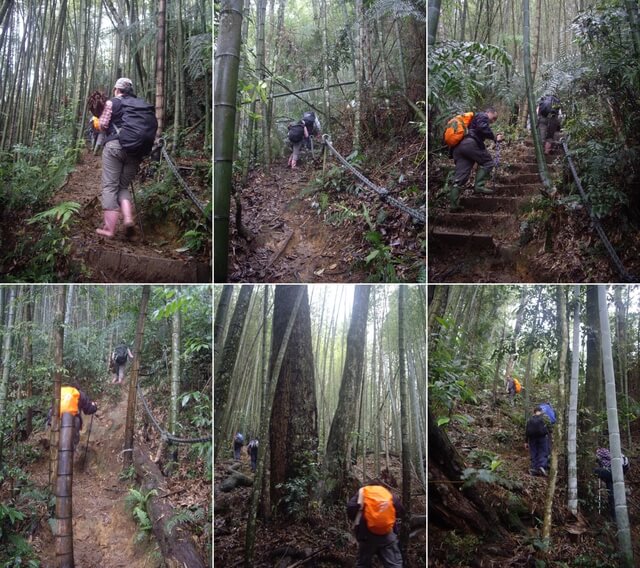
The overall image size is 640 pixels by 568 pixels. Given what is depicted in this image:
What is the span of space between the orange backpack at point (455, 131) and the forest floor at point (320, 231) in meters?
0.21

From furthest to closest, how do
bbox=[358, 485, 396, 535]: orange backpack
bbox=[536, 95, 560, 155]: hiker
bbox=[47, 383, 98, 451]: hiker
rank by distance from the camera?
bbox=[47, 383, 98, 451]: hiker, bbox=[358, 485, 396, 535]: orange backpack, bbox=[536, 95, 560, 155]: hiker

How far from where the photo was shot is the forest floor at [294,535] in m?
3.97

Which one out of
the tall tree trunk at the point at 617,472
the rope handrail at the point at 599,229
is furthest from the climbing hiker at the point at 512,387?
the rope handrail at the point at 599,229

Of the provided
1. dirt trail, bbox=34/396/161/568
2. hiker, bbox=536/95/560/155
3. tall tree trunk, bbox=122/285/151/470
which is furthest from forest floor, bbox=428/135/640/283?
dirt trail, bbox=34/396/161/568

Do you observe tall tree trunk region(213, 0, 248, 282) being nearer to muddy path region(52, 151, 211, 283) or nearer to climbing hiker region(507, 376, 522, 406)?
muddy path region(52, 151, 211, 283)

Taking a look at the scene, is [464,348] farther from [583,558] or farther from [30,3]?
[30,3]

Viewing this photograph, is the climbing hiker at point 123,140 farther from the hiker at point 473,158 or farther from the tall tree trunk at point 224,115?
the hiker at point 473,158

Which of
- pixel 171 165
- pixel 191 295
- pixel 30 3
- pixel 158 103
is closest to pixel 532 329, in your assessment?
pixel 191 295

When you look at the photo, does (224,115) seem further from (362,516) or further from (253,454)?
(362,516)

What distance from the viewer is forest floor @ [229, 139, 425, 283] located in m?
3.42

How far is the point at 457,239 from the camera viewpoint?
3.50 metres

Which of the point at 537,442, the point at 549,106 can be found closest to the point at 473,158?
the point at 549,106

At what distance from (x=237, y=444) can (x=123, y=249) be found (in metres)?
1.58

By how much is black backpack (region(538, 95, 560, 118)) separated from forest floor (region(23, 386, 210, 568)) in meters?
3.40
